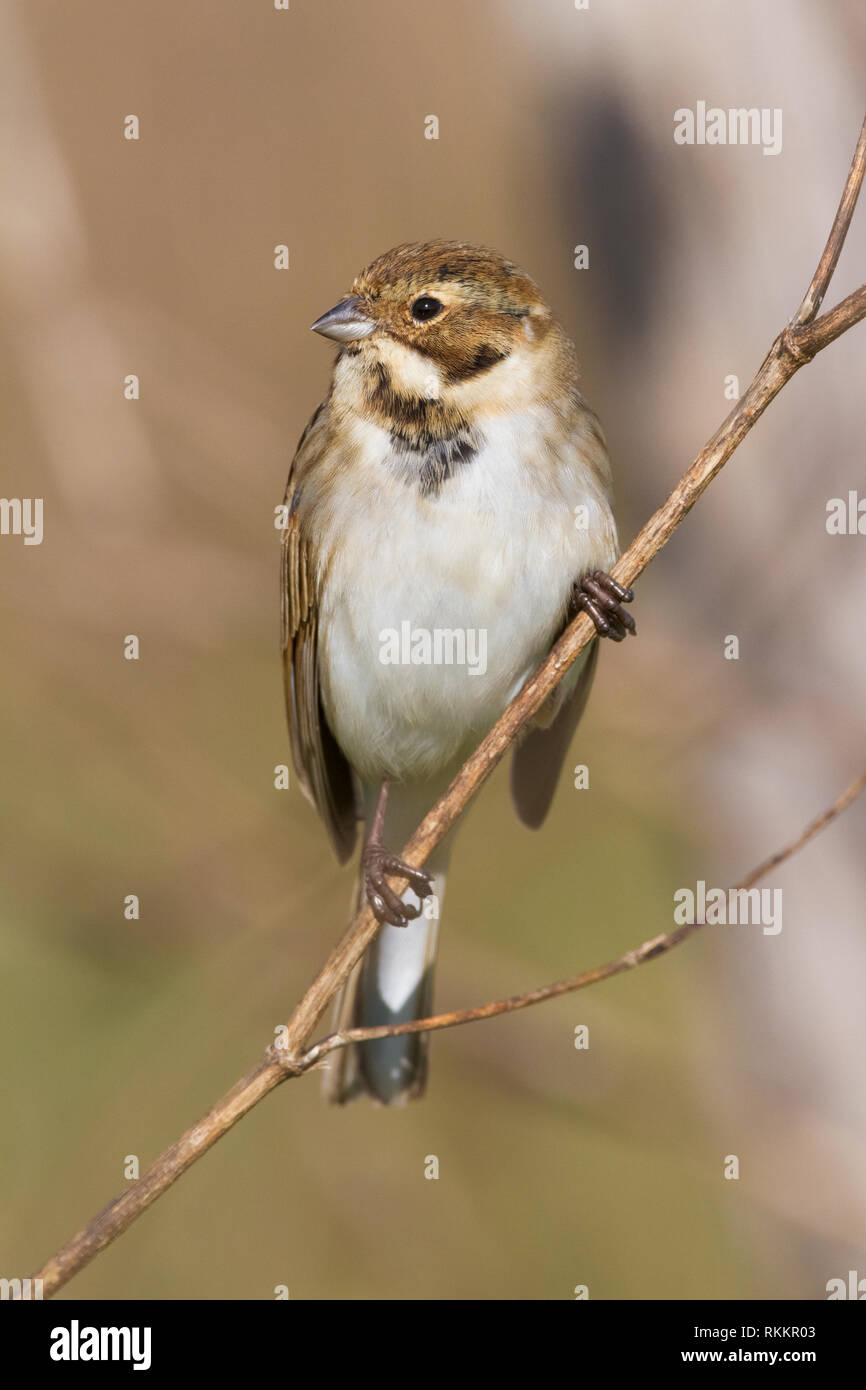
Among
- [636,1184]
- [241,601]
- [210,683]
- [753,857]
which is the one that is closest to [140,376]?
[241,601]

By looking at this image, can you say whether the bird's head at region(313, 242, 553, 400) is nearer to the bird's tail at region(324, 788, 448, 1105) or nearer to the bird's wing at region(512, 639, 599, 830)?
the bird's wing at region(512, 639, 599, 830)

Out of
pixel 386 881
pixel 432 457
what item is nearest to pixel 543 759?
pixel 386 881

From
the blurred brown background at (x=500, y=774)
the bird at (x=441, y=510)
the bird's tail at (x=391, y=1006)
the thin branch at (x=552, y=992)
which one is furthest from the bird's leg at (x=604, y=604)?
the bird's tail at (x=391, y=1006)

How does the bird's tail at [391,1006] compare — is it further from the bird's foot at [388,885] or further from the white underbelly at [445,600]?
the white underbelly at [445,600]

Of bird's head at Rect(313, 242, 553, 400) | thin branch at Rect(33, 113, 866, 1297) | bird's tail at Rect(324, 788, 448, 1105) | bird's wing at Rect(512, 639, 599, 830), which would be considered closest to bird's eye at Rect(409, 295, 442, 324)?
bird's head at Rect(313, 242, 553, 400)

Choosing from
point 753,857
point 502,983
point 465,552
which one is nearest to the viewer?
point 465,552

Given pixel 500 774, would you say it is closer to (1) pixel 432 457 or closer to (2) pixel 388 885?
(2) pixel 388 885

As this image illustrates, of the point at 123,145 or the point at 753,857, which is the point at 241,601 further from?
the point at 123,145

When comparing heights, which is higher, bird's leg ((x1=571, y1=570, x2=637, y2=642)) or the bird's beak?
the bird's beak
